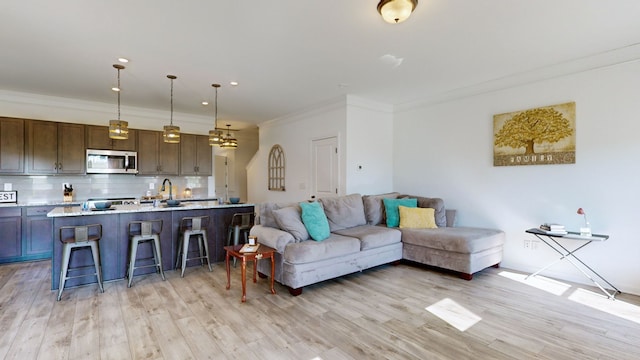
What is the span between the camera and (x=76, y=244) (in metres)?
3.34

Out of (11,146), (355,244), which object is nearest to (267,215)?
(355,244)

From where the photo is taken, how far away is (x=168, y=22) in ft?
9.04

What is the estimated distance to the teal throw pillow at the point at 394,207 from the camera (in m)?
4.83

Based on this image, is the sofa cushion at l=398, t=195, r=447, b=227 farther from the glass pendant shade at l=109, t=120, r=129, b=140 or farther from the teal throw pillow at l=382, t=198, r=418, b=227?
the glass pendant shade at l=109, t=120, r=129, b=140

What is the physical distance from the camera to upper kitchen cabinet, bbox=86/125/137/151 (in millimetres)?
5416

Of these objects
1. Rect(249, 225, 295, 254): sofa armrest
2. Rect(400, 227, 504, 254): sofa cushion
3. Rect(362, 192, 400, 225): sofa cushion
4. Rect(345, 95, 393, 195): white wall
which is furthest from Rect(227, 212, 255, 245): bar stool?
Rect(400, 227, 504, 254): sofa cushion

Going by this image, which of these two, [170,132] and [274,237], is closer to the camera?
[274,237]

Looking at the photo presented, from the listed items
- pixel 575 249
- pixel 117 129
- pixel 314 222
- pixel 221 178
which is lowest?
pixel 575 249

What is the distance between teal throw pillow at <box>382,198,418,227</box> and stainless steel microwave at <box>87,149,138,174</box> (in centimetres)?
471

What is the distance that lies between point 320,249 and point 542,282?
2.79m

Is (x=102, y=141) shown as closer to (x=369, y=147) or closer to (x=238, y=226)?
(x=238, y=226)

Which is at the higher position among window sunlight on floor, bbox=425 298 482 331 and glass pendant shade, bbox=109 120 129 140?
glass pendant shade, bbox=109 120 129 140

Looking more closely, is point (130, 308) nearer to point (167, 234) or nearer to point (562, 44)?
point (167, 234)

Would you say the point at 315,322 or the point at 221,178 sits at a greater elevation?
the point at 221,178
